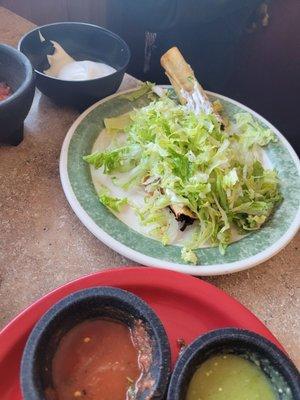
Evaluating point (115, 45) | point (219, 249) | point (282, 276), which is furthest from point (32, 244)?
point (115, 45)

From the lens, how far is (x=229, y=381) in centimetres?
61

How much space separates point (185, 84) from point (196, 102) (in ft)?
0.26

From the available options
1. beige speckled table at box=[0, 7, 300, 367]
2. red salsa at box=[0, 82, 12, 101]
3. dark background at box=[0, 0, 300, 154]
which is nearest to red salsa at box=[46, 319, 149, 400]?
beige speckled table at box=[0, 7, 300, 367]

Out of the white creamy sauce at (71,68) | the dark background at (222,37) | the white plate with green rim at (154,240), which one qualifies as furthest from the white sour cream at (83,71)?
the dark background at (222,37)

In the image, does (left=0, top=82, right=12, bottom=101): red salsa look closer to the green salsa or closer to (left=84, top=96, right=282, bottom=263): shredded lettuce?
(left=84, top=96, right=282, bottom=263): shredded lettuce

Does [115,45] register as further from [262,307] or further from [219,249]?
[262,307]

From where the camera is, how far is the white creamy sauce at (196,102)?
119 cm

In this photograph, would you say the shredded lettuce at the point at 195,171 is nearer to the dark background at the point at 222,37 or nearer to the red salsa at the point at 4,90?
the red salsa at the point at 4,90

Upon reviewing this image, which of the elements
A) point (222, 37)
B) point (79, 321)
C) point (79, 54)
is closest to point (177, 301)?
point (79, 321)

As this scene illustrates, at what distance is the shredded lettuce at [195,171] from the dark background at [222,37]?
650 mm

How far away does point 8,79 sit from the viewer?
1.07 m

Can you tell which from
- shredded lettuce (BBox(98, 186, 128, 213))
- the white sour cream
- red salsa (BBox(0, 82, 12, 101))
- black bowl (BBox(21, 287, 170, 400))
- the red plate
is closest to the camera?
black bowl (BBox(21, 287, 170, 400))

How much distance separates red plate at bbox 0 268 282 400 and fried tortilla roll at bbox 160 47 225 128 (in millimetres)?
572

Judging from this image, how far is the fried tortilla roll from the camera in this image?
3.96 feet
